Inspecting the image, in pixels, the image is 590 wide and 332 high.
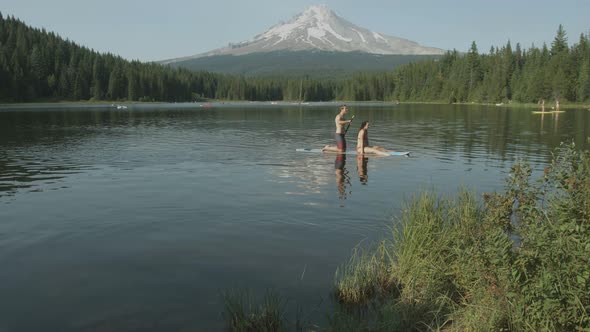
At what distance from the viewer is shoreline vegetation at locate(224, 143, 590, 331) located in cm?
645

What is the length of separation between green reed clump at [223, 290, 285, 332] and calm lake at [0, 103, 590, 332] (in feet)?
1.36

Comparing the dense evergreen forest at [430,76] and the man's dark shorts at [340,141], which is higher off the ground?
the dense evergreen forest at [430,76]

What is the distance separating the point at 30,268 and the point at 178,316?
4415mm

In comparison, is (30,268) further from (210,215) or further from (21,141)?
(21,141)

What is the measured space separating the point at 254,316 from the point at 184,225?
23.6 ft

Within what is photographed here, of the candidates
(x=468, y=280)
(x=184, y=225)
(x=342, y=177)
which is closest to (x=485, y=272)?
(x=468, y=280)

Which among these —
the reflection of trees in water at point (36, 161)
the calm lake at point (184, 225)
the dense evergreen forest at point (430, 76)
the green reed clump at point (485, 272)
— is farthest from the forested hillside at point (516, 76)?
the green reed clump at point (485, 272)

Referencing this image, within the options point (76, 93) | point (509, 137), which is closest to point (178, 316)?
point (509, 137)

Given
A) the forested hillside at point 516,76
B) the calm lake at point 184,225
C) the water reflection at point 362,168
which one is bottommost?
the calm lake at point 184,225

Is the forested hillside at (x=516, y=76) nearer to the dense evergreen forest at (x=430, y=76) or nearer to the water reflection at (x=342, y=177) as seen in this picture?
the dense evergreen forest at (x=430, y=76)

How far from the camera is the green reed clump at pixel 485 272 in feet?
21.0

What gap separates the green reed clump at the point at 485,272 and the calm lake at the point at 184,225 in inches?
50.5

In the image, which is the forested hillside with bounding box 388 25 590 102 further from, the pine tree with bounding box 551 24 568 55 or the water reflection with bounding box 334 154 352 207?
the water reflection with bounding box 334 154 352 207

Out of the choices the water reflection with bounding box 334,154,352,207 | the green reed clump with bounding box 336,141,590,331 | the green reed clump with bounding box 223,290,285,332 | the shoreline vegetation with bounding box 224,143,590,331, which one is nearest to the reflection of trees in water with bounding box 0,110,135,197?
the water reflection with bounding box 334,154,352,207
